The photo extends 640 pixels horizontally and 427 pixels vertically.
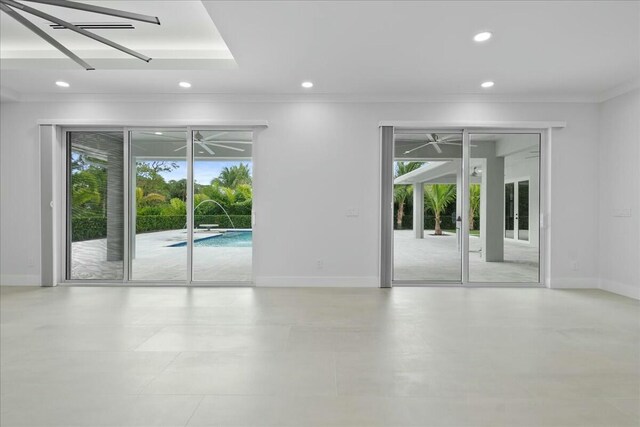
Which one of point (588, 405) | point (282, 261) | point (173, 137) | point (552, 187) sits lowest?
point (588, 405)

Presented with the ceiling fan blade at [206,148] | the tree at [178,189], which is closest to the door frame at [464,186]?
the ceiling fan blade at [206,148]

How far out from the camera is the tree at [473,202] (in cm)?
597

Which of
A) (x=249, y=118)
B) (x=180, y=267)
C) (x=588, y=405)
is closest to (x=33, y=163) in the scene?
(x=180, y=267)

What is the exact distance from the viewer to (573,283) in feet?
18.2

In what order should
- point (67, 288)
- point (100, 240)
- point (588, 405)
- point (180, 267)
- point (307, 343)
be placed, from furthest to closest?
1. point (180, 267)
2. point (100, 240)
3. point (67, 288)
4. point (307, 343)
5. point (588, 405)

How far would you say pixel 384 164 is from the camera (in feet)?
18.2

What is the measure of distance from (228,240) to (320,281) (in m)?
1.81

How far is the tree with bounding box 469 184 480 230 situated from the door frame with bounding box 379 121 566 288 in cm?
29

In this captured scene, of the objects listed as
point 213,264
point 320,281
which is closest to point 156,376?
point 320,281

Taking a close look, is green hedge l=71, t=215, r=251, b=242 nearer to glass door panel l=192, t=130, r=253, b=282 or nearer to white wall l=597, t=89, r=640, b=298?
glass door panel l=192, t=130, r=253, b=282

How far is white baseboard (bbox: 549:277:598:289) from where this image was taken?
18.2ft

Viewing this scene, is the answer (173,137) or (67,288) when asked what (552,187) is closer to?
(173,137)

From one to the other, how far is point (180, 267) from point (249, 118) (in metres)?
3.06

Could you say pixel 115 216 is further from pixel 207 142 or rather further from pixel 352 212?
pixel 352 212
